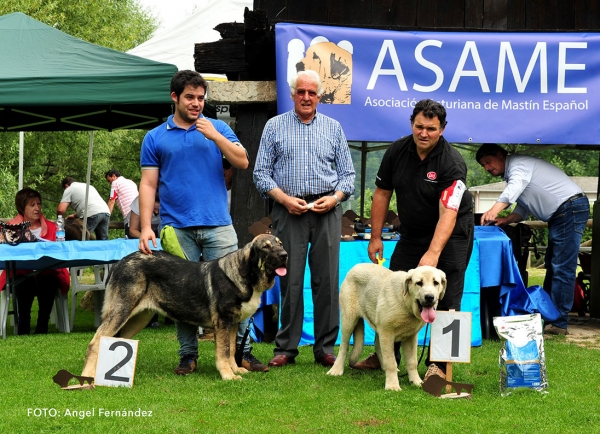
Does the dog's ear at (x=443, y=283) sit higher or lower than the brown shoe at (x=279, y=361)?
higher

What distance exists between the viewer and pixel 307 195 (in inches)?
241

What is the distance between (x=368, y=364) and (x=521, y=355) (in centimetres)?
130

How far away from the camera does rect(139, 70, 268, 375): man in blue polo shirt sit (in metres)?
5.59

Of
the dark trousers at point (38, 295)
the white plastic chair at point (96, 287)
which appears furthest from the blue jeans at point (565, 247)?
the dark trousers at point (38, 295)

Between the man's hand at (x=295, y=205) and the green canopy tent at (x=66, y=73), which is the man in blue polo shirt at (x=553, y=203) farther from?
the green canopy tent at (x=66, y=73)

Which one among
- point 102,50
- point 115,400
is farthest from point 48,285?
point 115,400

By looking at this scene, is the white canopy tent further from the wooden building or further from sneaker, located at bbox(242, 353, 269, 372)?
sneaker, located at bbox(242, 353, 269, 372)

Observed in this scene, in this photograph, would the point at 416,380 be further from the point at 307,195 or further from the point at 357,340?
the point at 307,195

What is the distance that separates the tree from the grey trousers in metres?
14.1

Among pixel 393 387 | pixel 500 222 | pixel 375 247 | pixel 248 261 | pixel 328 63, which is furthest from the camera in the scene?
pixel 500 222

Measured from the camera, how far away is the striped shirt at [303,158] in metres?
6.11

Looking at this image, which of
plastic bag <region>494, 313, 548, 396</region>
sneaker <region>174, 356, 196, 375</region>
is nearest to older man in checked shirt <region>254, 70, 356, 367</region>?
sneaker <region>174, 356, 196, 375</region>

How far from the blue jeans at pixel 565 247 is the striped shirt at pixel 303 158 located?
2971 mm

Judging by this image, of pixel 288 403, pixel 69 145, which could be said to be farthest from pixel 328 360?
pixel 69 145
